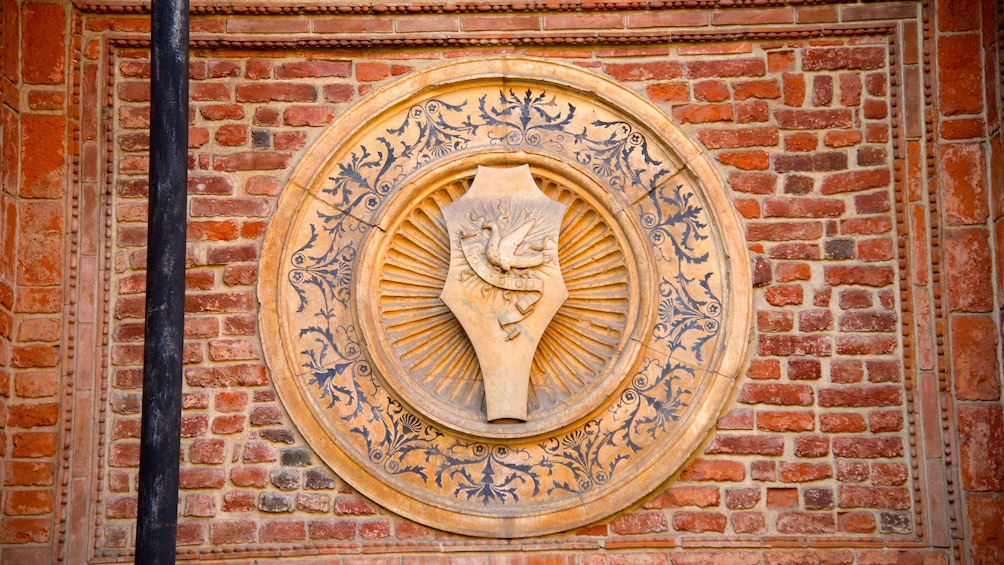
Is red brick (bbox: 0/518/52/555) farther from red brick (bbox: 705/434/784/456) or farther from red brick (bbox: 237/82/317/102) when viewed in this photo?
red brick (bbox: 705/434/784/456)

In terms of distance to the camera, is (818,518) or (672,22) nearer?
(818,518)

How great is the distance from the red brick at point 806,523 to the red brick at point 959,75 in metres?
1.86

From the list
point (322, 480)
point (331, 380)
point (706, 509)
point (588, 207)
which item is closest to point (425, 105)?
point (588, 207)

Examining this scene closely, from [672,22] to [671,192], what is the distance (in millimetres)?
787

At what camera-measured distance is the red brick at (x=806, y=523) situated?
591 centimetres

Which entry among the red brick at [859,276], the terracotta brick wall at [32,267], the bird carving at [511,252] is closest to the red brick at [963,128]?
the red brick at [859,276]

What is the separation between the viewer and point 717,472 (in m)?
5.98

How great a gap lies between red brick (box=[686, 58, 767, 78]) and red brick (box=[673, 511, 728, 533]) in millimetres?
1954

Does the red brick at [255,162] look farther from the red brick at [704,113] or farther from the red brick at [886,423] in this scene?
the red brick at [886,423]

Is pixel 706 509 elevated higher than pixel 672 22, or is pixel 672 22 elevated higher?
pixel 672 22

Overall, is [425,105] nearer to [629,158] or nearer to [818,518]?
[629,158]

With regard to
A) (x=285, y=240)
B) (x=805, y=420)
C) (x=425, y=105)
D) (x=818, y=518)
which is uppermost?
(x=425, y=105)

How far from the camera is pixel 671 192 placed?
624 cm

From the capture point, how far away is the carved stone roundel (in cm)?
600
